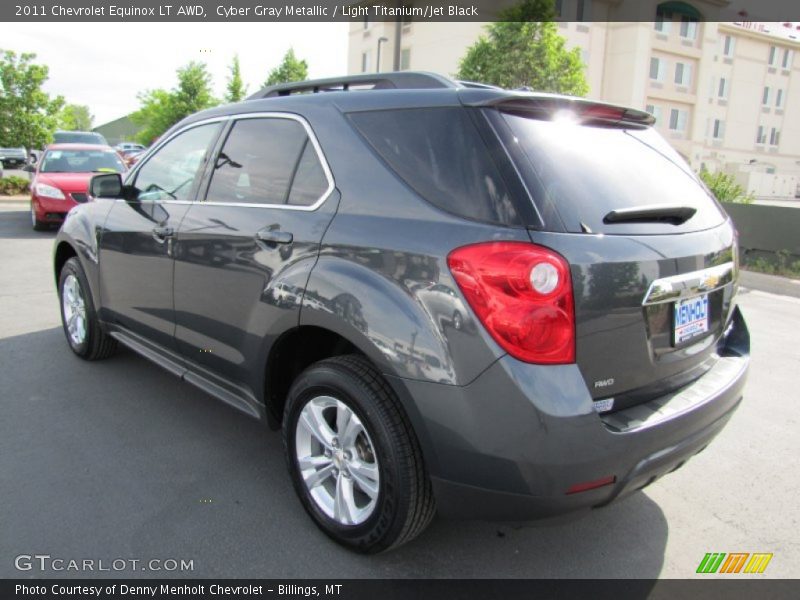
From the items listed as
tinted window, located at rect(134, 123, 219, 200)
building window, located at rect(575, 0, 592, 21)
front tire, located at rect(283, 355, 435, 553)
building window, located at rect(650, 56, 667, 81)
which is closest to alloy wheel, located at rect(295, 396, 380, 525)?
front tire, located at rect(283, 355, 435, 553)

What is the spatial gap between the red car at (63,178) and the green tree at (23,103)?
284 inches

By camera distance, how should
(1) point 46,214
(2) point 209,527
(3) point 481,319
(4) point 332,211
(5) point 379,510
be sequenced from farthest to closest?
(1) point 46,214 → (2) point 209,527 → (4) point 332,211 → (5) point 379,510 → (3) point 481,319

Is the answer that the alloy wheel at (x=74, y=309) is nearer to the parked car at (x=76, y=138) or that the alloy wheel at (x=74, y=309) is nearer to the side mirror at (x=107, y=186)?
the side mirror at (x=107, y=186)

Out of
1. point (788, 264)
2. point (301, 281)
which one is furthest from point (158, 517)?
point (788, 264)

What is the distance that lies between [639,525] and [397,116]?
6.89ft

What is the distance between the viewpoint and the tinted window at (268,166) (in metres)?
2.68

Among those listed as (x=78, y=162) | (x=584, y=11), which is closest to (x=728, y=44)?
(x=584, y=11)

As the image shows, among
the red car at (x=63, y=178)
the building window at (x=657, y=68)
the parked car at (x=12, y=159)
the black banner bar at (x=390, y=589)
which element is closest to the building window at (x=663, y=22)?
the building window at (x=657, y=68)

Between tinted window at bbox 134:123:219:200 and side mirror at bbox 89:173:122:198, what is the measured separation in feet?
0.38

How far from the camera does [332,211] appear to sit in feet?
8.18

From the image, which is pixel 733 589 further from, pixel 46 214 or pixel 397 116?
pixel 46 214

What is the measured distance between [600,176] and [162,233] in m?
2.35

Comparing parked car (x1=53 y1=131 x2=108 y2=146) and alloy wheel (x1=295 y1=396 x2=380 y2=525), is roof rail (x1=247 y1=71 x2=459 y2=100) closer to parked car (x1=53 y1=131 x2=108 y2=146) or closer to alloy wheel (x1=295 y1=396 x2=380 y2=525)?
alloy wheel (x1=295 y1=396 x2=380 y2=525)
